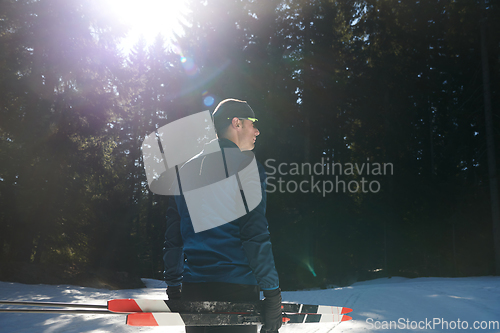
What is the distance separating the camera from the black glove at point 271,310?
6.73 ft

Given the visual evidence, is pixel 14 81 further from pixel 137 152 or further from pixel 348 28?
pixel 348 28

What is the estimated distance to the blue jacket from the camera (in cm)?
199

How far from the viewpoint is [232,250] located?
2.08 metres

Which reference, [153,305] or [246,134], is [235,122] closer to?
[246,134]

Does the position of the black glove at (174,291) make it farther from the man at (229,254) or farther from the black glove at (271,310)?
the black glove at (271,310)

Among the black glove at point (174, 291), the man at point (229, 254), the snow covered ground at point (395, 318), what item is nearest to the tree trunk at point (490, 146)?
the snow covered ground at point (395, 318)

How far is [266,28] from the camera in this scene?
2205 cm

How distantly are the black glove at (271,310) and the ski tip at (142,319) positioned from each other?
30.7 inches

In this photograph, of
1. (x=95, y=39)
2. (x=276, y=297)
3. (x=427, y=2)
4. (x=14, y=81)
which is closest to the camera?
(x=276, y=297)

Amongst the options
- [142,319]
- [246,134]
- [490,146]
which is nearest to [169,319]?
[142,319]

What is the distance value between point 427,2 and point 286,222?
15.3 meters

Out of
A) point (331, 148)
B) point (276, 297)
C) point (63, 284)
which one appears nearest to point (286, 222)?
point (331, 148)

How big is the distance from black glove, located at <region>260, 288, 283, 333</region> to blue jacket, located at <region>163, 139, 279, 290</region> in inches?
2.0

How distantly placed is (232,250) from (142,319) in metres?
0.85
